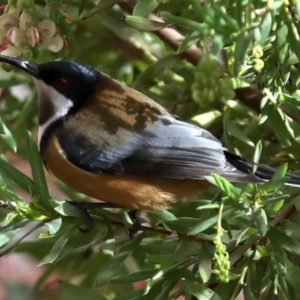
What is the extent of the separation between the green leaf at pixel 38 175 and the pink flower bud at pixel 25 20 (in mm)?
123

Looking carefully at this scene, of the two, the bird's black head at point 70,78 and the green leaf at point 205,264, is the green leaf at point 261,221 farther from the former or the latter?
the bird's black head at point 70,78

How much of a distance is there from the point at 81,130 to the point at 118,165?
2.4 inches

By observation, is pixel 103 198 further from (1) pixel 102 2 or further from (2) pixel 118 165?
(1) pixel 102 2

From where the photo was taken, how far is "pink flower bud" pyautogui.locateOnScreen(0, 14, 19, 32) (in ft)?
2.22

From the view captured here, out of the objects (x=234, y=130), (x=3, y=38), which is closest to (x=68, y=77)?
(x=3, y=38)

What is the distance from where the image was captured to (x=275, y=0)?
49 centimetres

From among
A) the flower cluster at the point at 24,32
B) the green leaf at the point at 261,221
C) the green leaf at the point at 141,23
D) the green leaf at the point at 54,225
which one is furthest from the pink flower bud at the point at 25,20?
the green leaf at the point at 261,221

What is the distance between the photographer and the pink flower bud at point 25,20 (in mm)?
660

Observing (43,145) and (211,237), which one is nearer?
(211,237)

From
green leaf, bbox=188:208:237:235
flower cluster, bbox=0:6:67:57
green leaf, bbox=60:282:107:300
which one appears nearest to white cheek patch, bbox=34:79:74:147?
flower cluster, bbox=0:6:67:57

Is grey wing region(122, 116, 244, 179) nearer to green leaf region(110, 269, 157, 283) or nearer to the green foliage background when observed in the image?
the green foliage background

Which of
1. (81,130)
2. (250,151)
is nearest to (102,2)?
(81,130)

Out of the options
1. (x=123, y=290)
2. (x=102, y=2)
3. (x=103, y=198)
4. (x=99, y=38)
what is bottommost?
(x=123, y=290)

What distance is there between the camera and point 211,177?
519mm
